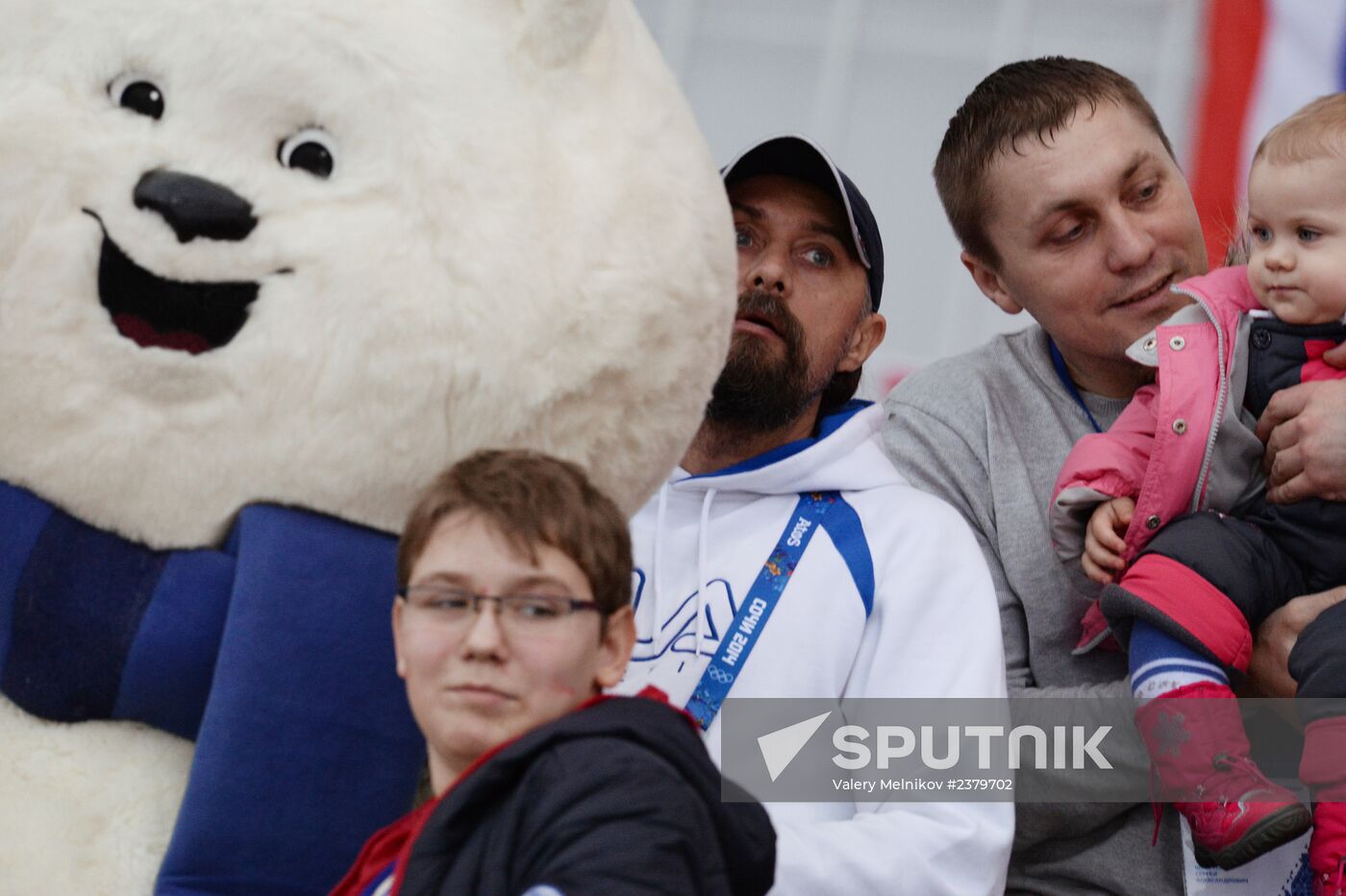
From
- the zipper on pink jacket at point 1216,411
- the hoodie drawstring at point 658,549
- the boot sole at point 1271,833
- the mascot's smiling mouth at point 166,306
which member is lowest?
the boot sole at point 1271,833

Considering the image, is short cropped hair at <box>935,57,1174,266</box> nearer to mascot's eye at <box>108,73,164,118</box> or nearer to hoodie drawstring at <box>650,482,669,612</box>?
hoodie drawstring at <box>650,482,669,612</box>

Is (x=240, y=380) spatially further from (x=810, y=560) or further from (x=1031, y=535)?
(x=1031, y=535)

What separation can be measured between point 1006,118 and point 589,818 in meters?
1.60

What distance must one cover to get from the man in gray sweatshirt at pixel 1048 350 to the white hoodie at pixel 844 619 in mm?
234

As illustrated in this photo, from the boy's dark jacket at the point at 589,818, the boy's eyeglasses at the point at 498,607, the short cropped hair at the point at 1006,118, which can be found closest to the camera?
the boy's dark jacket at the point at 589,818

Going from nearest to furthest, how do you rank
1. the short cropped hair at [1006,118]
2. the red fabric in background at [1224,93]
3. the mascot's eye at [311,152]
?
the mascot's eye at [311,152] → the short cropped hair at [1006,118] → the red fabric in background at [1224,93]

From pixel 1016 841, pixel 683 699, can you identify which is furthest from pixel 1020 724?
pixel 683 699

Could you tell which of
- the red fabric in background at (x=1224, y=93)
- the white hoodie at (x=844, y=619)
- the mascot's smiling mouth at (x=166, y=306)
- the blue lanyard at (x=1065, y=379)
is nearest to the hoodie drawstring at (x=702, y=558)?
the white hoodie at (x=844, y=619)

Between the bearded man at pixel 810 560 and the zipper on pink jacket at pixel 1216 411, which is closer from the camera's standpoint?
the bearded man at pixel 810 560

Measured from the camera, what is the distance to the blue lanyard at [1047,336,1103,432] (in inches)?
89.1

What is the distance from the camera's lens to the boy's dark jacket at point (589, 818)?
104 centimetres

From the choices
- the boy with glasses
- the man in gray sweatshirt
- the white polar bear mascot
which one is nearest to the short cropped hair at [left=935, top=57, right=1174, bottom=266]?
the man in gray sweatshirt

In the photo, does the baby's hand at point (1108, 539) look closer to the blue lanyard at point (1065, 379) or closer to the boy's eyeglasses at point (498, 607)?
the blue lanyard at point (1065, 379)

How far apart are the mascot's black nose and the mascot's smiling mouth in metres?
0.04
